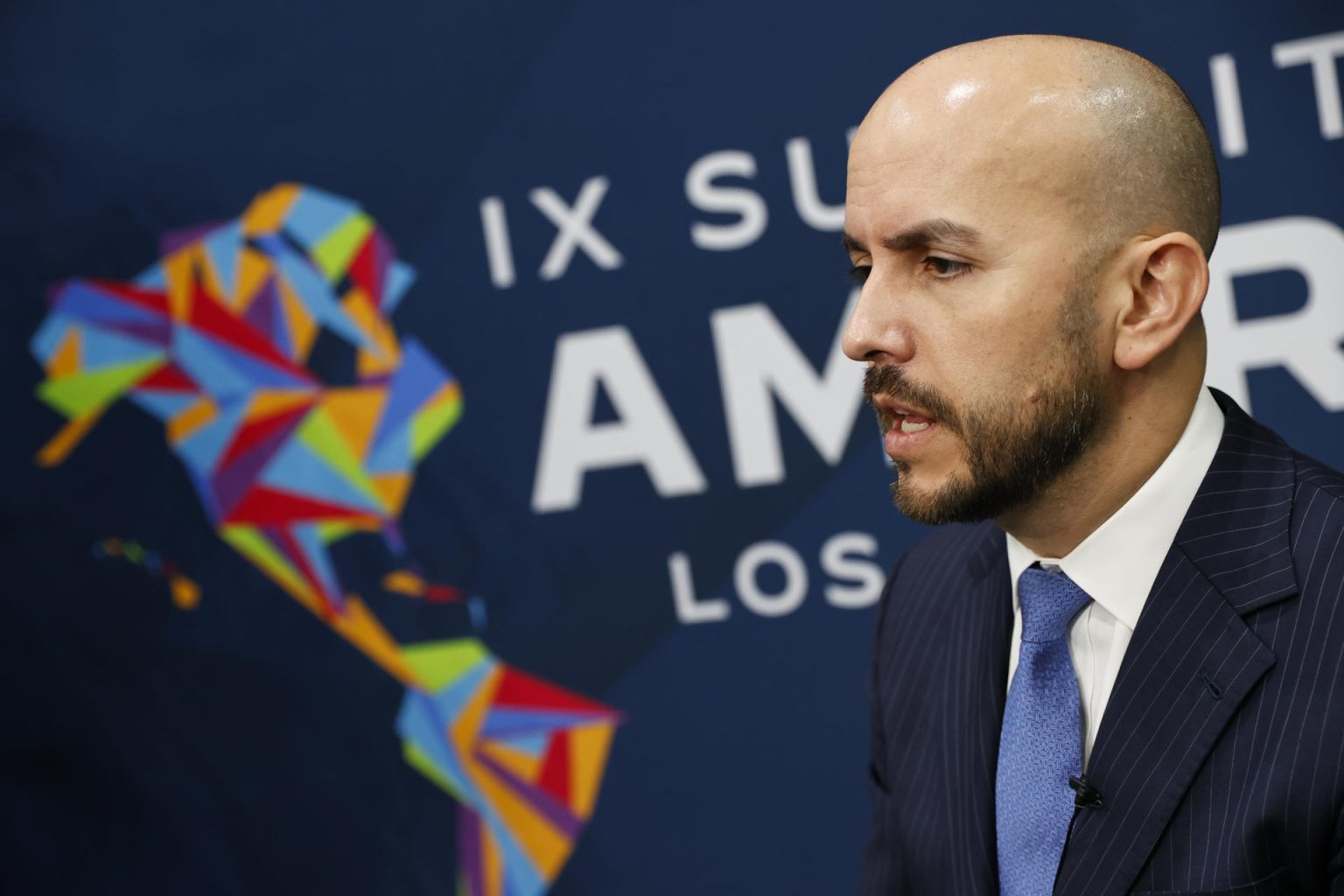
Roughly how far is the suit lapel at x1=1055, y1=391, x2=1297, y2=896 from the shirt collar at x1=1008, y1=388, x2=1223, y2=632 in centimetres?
2

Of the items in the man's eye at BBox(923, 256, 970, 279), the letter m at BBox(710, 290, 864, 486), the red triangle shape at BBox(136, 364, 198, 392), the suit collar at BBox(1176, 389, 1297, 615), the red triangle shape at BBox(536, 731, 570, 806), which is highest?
the red triangle shape at BBox(136, 364, 198, 392)

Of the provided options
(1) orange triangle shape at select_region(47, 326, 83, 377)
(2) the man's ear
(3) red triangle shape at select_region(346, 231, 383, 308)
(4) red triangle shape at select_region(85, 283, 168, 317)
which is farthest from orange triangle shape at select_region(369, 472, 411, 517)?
(2) the man's ear

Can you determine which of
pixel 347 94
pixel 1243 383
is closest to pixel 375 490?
pixel 347 94

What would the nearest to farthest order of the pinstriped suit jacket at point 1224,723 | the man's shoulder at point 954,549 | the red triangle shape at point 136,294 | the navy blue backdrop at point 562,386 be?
the pinstriped suit jacket at point 1224,723 → the man's shoulder at point 954,549 → the navy blue backdrop at point 562,386 → the red triangle shape at point 136,294

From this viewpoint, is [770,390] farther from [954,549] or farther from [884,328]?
[884,328]

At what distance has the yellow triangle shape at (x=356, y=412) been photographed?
2465mm

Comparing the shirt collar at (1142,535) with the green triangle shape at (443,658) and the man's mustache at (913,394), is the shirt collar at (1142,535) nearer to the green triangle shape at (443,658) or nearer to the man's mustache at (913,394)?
the man's mustache at (913,394)

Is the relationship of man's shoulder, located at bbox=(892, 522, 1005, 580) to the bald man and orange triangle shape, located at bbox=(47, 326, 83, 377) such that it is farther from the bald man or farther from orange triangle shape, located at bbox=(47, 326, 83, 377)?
orange triangle shape, located at bbox=(47, 326, 83, 377)

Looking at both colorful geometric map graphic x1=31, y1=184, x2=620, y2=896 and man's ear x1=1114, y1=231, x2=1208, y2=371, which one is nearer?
man's ear x1=1114, y1=231, x2=1208, y2=371

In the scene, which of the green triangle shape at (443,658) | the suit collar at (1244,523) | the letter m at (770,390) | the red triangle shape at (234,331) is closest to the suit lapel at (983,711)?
the suit collar at (1244,523)

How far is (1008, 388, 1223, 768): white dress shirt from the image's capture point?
47.9 inches

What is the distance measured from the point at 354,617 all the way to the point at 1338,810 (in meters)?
1.88

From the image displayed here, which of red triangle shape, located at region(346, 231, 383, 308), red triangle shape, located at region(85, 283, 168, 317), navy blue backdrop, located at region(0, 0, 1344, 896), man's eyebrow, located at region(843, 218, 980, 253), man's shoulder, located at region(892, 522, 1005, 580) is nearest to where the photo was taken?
man's eyebrow, located at region(843, 218, 980, 253)

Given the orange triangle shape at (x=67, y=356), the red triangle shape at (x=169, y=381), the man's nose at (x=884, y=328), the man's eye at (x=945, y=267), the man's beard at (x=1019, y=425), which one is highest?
the orange triangle shape at (x=67, y=356)
